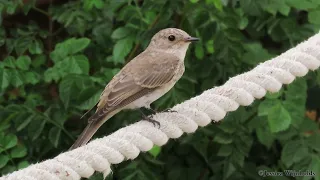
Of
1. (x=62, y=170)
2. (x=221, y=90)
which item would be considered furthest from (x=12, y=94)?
(x=62, y=170)

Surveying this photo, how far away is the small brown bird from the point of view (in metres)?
3.78

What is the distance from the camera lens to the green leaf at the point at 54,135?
4329 millimetres

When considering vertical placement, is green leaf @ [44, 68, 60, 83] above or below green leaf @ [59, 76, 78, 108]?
above

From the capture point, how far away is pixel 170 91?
173 inches

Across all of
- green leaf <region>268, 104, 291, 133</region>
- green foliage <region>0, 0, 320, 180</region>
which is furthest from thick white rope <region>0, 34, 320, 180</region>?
green foliage <region>0, 0, 320, 180</region>

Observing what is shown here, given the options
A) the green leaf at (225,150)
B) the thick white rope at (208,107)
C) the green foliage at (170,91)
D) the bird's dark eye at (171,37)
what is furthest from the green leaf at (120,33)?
the thick white rope at (208,107)

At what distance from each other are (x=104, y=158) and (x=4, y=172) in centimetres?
168

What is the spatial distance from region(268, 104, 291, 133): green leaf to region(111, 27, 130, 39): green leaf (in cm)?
83

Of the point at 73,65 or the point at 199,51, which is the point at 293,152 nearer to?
the point at 199,51

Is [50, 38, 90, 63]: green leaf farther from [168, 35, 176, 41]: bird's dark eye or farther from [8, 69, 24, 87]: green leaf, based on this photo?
[168, 35, 176, 41]: bird's dark eye

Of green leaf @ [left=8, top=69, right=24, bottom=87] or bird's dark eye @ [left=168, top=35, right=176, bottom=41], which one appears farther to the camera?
green leaf @ [left=8, top=69, right=24, bottom=87]

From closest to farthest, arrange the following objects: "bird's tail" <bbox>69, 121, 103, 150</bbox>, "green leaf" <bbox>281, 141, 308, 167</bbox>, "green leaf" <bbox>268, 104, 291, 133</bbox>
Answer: "bird's tail" <bbox>69, 121, 103, 150</bbox> < "green leaf" <bbox>268, 104, 291, 133</bbox> < "green leaf" <bbox>281, 141, 308, 167</bbox>

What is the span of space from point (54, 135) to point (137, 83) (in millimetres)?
642

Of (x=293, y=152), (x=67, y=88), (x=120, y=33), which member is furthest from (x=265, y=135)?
(x=67, y=88)
